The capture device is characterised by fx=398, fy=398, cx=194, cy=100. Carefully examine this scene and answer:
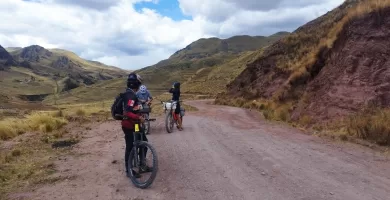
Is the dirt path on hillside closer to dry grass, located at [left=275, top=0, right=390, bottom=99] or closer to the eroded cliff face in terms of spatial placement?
the eroded cliff face

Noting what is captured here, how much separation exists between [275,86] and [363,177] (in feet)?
78.9

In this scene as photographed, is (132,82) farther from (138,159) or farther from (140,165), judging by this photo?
(140,165)

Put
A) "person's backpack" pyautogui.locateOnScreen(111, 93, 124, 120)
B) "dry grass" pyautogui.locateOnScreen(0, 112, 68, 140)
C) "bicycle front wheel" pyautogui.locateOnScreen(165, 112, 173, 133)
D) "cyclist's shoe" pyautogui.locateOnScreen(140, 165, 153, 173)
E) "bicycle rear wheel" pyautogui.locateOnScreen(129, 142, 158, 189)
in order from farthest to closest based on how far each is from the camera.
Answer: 1. "dry grass" pyautogui.locateOnScreen(0, 112, 68, 140)
2. "bicycle front wheel" pyautogui.locateOnScreen(165, 112, 173, 133)
3. "person's backpack" pyautogui.locateOnScreen(111, 93, 124, 120)
4. "cyclist's shoe" pyautogui.locateOnScreen(140, 165, 153, 173)
5. "bicycle rear wheel" pyautogui.locateOnScreen(129, 142, 158, 189)

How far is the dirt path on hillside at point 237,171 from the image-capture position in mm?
7316

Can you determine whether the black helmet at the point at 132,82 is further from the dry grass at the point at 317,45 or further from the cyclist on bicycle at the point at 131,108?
the dry grass at the point at 317,45

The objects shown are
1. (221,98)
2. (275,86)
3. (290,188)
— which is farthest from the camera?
(221,98)

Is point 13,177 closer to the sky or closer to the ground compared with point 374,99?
closer to the ground

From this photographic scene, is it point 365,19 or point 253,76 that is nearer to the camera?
point 365,19

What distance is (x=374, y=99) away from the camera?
1425 centimetres

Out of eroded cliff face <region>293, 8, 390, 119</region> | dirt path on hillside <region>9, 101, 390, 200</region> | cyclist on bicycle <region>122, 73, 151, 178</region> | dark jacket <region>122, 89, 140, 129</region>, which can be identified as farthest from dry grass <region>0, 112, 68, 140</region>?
eroded cliff face <region>293, 8, 390, 119</region>

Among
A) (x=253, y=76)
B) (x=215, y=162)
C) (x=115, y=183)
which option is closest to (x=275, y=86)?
(x=253, y=76)

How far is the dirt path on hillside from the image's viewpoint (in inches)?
288

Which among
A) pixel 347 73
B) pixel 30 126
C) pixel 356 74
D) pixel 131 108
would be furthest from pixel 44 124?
pixel 356 74

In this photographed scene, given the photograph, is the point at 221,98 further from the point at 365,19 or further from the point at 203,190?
the point at 203,190
